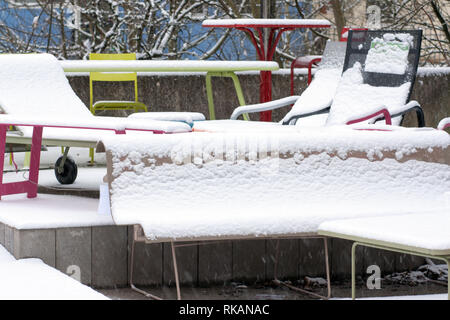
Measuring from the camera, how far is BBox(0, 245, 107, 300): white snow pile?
11.4 feet

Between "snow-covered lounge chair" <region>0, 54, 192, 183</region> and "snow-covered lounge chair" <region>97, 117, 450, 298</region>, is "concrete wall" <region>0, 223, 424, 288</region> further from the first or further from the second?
"snow-covered lounge chair" <region>0, 54, 192, 183</region>

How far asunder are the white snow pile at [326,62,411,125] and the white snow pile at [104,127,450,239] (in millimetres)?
1578

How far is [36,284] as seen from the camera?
373 cm

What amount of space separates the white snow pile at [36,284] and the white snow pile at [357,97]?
98.0 inches

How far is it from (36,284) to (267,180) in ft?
3.48

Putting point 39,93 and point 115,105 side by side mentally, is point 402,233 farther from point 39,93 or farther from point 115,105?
point 115,105

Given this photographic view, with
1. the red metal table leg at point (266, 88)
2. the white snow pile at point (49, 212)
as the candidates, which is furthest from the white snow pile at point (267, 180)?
the red metal table leg at point (266, 88)

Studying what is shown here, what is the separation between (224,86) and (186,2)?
11.2 ft

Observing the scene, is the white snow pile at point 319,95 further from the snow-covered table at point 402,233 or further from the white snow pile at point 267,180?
the snow-covered table at point 402,233

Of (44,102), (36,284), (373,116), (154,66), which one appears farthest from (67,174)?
(36,284)

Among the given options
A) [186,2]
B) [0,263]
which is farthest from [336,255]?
[186,2]

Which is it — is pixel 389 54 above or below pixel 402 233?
above

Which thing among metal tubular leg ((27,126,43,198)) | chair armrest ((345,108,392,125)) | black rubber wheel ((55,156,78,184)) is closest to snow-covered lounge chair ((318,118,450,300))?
chair armrest ((345,108,392,125))
